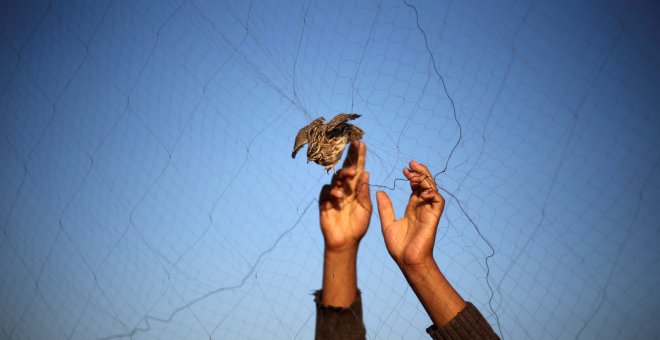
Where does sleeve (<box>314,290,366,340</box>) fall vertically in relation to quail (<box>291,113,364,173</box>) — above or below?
below

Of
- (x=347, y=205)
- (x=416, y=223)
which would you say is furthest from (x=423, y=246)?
(x=347, y=205)

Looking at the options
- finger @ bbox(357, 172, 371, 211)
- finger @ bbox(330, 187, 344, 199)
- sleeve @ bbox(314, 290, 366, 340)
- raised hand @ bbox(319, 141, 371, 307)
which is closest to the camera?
sleeve @ bbox(314, 290, 366, 340)

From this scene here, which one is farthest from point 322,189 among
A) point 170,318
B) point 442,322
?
point 170,318

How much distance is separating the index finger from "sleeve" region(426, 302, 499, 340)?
0.86 metres

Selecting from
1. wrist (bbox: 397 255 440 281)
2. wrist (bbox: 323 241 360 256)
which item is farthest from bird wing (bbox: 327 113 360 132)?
wrist (bbox: 397 255 440 281)

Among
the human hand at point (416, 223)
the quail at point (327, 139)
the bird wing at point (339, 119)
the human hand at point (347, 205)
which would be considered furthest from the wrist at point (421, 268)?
the bird wing at point (339, 119)

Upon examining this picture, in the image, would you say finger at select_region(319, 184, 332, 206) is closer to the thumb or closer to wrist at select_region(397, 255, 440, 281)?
the thumb

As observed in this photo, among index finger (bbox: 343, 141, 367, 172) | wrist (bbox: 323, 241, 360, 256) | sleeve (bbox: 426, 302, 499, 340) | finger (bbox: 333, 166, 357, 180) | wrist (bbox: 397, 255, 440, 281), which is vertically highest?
index finger (bbox: 343, 141, 367, 172)

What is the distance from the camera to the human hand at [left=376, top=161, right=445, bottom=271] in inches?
80.0

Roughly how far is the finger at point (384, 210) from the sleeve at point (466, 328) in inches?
22.6

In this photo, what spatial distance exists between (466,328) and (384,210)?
708 mm

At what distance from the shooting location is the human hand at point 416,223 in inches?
80.0

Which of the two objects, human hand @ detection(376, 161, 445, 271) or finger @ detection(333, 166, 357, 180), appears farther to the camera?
finger @ detection(333, 166, 357, 180)

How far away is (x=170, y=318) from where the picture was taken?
248 centimetres
